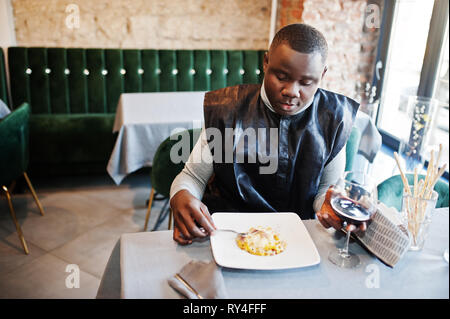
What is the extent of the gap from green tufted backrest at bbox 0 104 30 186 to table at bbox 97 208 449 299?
1317 mm

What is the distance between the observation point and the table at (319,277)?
0.73 metres

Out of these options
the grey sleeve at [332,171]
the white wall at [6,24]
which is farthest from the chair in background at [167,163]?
the white wall at [6,24]

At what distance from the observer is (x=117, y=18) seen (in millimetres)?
3465

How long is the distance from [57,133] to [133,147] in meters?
0.85

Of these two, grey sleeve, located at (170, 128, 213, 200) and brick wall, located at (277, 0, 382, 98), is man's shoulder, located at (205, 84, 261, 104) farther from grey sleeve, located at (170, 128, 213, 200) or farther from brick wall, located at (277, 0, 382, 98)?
brick wall, located at (277, 0, 382, 98)

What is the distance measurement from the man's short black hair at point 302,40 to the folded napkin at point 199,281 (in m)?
0.60

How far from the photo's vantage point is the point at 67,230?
232 centimetres

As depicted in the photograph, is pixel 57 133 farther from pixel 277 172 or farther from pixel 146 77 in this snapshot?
pixel 277 172

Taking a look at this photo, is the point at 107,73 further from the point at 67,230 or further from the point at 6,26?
the point at 67,230

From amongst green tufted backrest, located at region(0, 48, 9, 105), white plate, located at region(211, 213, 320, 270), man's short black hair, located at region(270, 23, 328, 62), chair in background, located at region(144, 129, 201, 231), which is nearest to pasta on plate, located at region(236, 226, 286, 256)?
white plate, located at region(211, 213, 320, 270)

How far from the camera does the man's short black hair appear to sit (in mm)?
993

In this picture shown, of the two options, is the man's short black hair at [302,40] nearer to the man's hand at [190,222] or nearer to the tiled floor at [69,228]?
the man's hand at [190,222]
